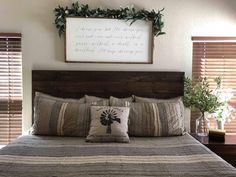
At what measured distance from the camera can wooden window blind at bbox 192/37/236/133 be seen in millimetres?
3555

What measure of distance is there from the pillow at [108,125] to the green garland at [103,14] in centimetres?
106

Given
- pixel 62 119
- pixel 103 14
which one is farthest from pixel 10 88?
pixel 103 14

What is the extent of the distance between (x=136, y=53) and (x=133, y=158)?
1.50 metres

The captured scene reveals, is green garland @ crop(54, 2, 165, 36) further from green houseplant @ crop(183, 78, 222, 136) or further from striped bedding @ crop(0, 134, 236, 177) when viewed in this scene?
striped bedding @ crop(0, 134, 236, 177)

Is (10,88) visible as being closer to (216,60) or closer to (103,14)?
(103,14)

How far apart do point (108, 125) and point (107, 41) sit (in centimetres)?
107

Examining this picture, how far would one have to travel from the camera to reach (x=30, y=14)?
11.2ft

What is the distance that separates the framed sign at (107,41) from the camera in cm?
342

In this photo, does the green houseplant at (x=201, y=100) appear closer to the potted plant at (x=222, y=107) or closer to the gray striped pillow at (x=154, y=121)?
the potted plant at (x=222, y=107)

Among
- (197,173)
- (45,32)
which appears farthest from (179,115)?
(45,32)

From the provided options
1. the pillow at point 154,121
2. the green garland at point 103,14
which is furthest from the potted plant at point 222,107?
the green garland at point 103,14

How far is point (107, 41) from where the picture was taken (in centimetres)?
346

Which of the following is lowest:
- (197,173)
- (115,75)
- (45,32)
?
(197,173)

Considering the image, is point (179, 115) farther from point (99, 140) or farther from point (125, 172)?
point (125, 172)
